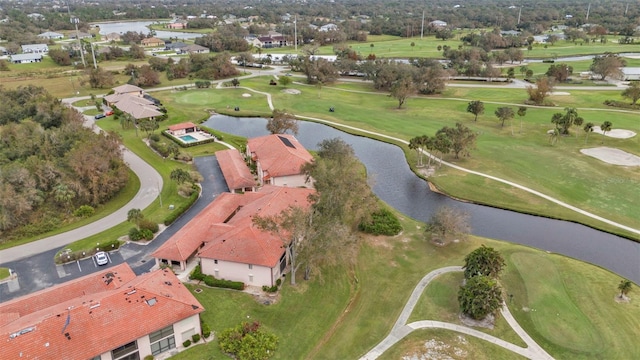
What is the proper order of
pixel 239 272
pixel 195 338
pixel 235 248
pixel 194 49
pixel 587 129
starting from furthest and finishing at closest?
pixel 194 49
pixel 587 129
pixel 235 248
pixel 239 272
pixel 195 338

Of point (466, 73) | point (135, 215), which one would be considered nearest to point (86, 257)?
point (135, 215)

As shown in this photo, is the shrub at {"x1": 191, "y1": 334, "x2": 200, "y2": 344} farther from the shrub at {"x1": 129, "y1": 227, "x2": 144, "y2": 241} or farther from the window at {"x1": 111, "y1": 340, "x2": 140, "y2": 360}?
the shrub at {"x1": 129, "y1": 227, "x2": 144, "y2": 241}

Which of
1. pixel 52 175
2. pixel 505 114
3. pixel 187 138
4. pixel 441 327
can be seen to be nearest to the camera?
pixel 441 327

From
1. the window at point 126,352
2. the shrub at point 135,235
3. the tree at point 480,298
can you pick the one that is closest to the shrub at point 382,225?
the tree at point 480,298

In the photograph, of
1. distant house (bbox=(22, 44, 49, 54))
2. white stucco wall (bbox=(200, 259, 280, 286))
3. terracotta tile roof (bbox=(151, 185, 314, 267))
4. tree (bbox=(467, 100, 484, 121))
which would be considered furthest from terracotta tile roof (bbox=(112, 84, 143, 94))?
distant house (bbox=(22, 44, 49, 54))

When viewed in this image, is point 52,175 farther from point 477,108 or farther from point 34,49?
point 34,49

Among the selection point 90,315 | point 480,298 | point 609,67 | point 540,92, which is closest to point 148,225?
point 90,315

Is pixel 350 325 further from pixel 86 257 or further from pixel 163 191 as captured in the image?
pixel 163 191
